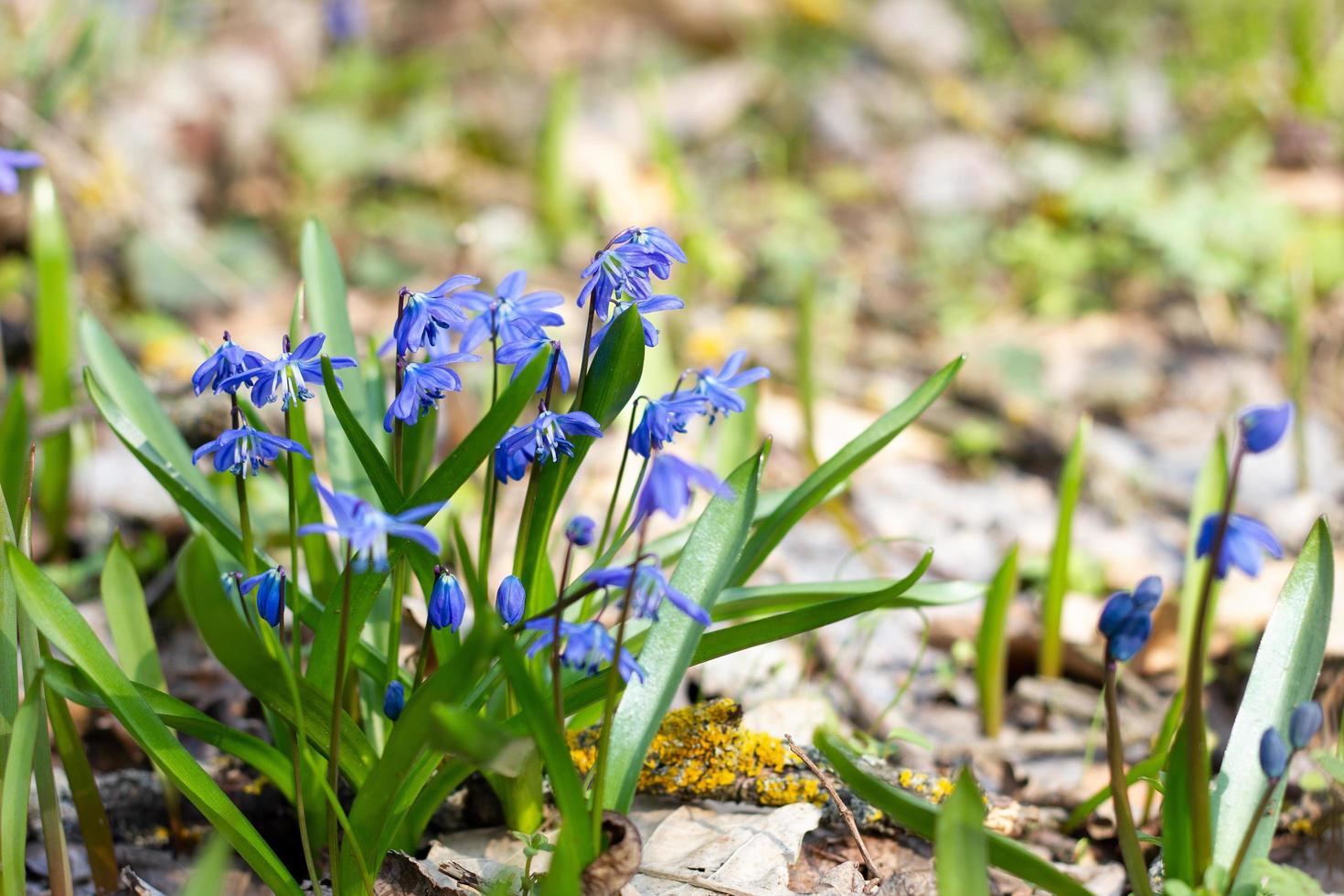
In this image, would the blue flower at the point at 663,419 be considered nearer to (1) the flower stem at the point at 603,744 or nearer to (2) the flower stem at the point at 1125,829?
(1) the flower stem at the point at 603,744

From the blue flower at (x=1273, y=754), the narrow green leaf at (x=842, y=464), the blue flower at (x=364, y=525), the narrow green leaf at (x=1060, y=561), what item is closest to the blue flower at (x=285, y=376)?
the blue flower at (x=364, y=525)

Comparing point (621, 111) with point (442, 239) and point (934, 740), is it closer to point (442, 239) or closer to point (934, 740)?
point (442, 239)

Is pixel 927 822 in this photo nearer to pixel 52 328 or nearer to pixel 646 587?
pixel 646 587

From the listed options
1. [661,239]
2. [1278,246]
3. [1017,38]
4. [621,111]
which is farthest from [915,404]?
[1017,38]

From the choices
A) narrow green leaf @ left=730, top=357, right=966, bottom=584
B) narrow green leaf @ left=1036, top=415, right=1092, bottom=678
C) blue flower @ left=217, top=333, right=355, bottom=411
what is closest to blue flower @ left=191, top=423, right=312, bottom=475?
blue flower @ left=217, top=333, right=355, bottom=411

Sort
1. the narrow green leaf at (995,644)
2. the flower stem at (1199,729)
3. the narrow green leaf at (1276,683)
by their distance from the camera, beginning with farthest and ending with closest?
the narrow green leaf at (995,644)
the narrow green leaf at (1276,683)
the flower stem at (1199,729)

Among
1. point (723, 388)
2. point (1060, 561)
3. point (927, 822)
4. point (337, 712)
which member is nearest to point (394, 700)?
point (337, 712)
